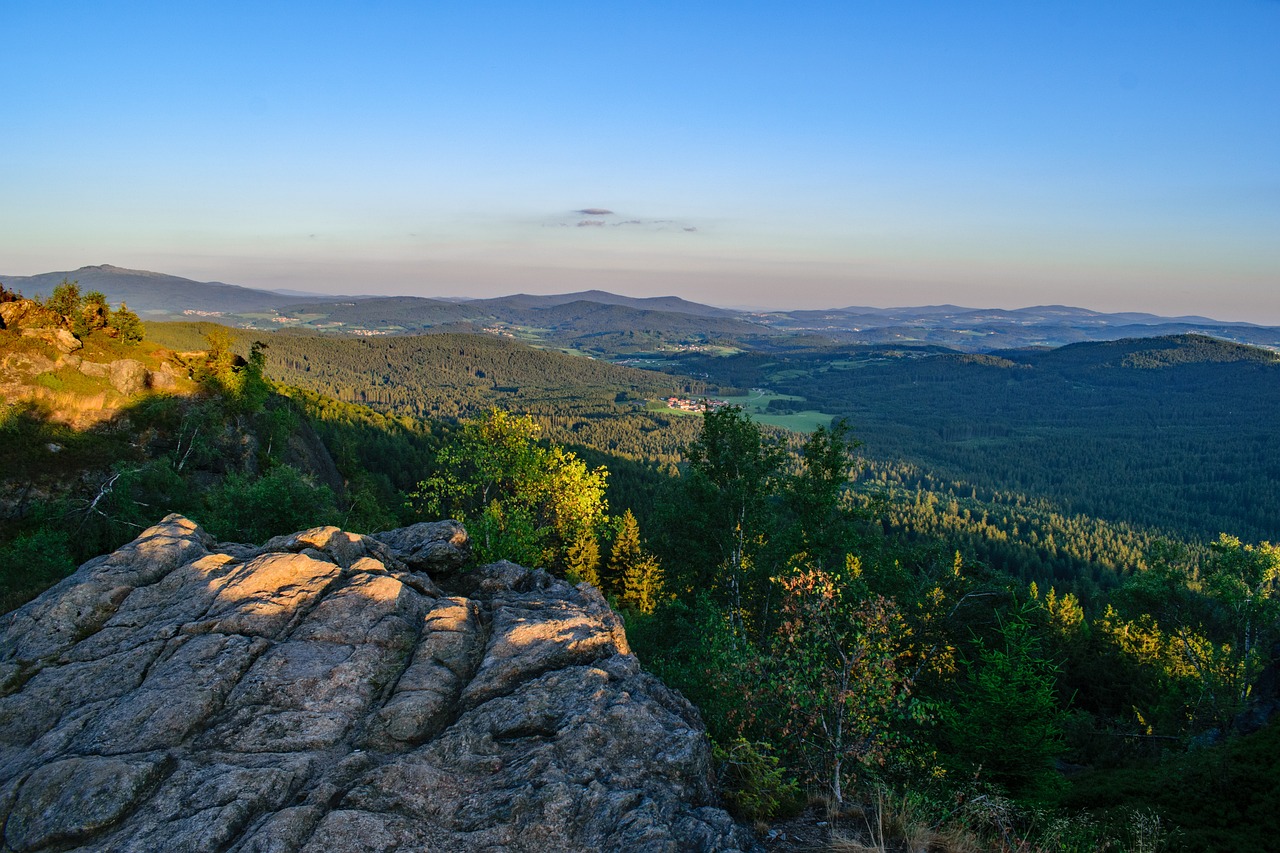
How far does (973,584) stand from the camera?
94.8 feet

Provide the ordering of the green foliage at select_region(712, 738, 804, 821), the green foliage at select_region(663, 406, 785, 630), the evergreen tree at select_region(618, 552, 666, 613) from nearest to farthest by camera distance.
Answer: the green foliage at select_region(712, 738, 804, 821), the green foliage at select_region(663, 406, 785, 630), the evergreen tree at select_region(618, 552, 666, 613)

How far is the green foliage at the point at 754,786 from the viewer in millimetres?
10727

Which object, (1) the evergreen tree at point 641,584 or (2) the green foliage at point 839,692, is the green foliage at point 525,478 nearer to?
(2) the green foliage at point 839,692

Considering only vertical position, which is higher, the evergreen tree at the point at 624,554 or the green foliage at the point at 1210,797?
the green foliage at the point at 1210,797

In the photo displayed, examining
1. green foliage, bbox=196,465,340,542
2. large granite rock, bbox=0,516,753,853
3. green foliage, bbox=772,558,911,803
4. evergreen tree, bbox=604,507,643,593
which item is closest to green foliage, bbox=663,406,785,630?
large granite rock, bbox=0,516,753,853

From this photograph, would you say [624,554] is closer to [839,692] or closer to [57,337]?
[57,337]

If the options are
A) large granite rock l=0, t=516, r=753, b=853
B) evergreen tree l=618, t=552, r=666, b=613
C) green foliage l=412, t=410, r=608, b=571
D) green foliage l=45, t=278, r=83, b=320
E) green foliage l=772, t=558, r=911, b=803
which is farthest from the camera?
evergreen tree l=618, t=552, r=666, b=613

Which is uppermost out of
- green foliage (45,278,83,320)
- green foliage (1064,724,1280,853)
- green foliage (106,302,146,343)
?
green foliage (45,278,83,320)

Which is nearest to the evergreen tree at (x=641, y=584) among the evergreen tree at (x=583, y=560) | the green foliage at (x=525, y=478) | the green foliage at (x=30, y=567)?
the evergreen tree at (x=583, y=560)

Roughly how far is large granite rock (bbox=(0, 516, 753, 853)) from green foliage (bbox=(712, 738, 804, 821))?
0.66m

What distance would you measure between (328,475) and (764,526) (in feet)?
179

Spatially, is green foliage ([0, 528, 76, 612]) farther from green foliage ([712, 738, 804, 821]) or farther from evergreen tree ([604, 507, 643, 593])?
evergreen tree ([604, 507, 643, 593])

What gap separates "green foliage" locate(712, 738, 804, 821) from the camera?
422 inches

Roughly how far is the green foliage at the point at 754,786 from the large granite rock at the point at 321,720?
660mm
